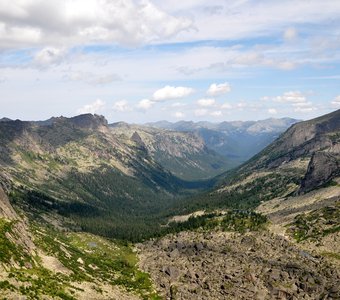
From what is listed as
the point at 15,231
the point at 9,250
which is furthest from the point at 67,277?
the point at 15,231

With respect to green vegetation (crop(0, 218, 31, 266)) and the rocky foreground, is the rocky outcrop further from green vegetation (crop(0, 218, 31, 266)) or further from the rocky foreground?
the rocky foreground

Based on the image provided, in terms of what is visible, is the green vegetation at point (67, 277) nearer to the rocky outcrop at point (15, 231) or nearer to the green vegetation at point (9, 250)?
the green vegetation at point (9, 250)

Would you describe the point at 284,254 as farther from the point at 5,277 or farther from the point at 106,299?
the point at 5,277

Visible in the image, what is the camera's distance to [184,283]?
176125mm

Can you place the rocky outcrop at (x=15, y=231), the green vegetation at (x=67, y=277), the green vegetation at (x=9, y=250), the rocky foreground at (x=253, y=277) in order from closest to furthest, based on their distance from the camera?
the green vegetation at (x=67, y=277) < the green vegetation at (x=9, y=250) < the rocky outcrop at (x=15, y=231) < the rocky foreground at (x=253, y=277)

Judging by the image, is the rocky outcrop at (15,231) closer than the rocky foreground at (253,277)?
Yes

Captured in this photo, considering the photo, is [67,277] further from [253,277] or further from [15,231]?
[253,277]

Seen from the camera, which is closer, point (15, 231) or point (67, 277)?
point (67, 277)

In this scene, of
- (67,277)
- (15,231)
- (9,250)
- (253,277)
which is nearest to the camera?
(9,250)

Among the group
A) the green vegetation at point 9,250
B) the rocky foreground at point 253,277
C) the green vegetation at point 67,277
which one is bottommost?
the rocky foreground at point 253,277

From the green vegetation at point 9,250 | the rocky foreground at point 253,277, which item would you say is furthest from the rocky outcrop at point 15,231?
the rocky foreground at point 253,277

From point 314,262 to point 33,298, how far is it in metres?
120

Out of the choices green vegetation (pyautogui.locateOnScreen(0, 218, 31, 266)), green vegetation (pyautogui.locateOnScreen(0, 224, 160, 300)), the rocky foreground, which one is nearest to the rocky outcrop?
green vegetation (pyautogui.locateOnScreen(0, 218, 31, 266))

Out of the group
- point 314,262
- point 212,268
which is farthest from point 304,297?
point 212,268
